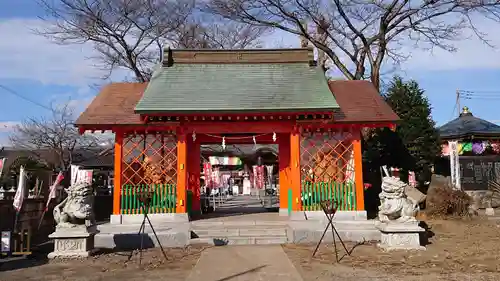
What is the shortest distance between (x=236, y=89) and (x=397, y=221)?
6.57 meters

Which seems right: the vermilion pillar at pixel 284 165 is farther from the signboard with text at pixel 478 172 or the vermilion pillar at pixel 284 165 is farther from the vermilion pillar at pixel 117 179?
the signboard with text at pixel 478 172

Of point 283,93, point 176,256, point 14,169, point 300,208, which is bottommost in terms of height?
point 176,256

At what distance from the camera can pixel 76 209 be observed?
34.1 feet

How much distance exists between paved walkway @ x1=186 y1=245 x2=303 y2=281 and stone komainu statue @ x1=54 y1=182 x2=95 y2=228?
298 centimetres

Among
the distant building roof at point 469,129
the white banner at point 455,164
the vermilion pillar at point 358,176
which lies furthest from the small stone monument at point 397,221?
the distant building roof at point 469,129

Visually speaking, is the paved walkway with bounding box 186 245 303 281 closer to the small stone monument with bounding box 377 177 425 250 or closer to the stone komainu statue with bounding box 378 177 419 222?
the small stone monument with bounding box 377 177 425 250

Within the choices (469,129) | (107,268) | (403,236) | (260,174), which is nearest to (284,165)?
(403,236)

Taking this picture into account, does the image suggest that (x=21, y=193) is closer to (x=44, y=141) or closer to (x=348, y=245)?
(x=348, y=245)

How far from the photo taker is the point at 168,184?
44.4 feet

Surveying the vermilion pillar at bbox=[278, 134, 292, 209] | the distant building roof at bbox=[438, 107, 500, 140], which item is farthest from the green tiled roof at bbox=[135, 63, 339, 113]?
the distant building roof at bbox=[438, 107, 500, 140]

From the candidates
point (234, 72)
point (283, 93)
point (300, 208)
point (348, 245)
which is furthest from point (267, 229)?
point (234, 72)

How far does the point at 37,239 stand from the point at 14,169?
52.4 feet

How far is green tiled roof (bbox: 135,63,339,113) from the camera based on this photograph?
13.1m

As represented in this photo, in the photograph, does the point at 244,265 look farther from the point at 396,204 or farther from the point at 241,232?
the point at 396,204
